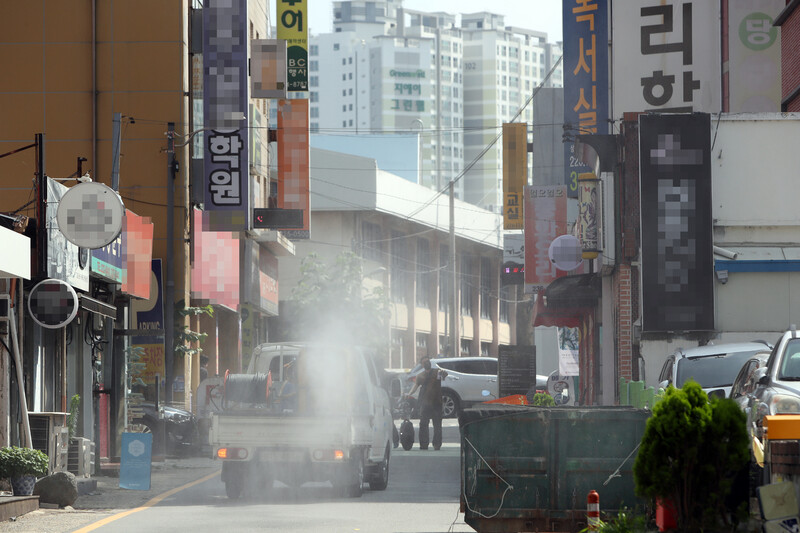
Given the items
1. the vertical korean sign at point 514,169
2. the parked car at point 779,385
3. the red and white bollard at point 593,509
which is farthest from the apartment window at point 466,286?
the red and white bollard at point 593,509

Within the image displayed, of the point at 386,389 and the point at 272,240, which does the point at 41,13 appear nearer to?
the point at 272,240

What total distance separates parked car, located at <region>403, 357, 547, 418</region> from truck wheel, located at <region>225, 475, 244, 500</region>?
21352mm

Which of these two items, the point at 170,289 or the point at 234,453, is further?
the point at 170,289

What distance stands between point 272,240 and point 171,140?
20.2 m

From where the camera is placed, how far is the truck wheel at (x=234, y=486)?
56.2ft

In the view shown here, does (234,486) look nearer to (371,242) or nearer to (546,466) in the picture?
(546,466)

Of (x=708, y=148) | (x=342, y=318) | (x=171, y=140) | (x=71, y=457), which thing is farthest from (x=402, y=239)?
(x=71, y=457)

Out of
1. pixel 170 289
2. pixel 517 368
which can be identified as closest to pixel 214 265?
pixel 170 289

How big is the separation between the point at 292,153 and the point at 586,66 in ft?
40.3

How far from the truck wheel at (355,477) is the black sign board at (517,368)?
57.3 ft

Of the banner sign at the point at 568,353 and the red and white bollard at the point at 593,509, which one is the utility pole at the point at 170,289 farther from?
the red and white bollard at the point at 593,509

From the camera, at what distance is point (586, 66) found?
32281mm

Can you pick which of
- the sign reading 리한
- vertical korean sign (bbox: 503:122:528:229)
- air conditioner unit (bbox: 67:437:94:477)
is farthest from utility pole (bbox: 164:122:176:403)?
vertical korean sign (bbox: 503:122:528:229)

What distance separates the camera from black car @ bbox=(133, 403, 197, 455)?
27828 millimetres
